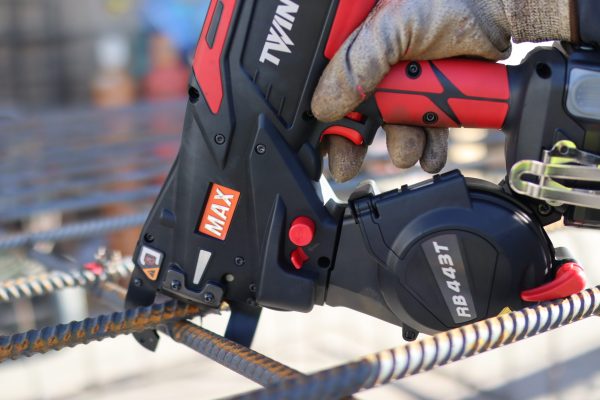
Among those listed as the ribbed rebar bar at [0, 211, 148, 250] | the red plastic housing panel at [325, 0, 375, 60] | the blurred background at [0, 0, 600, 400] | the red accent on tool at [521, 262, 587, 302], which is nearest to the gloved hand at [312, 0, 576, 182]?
the red plastic housing panel at [325, 0, 375, 60]

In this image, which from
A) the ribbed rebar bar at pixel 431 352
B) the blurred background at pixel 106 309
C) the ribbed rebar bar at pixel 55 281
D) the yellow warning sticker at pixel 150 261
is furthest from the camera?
the blurred background at pixel 106 309

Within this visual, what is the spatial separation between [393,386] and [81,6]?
4324 mm

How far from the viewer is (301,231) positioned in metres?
1.32

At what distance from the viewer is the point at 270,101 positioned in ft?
4.28

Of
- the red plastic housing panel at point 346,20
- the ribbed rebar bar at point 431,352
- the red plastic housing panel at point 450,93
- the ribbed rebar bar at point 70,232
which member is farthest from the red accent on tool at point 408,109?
the ribbed rebar bar at point 70,232

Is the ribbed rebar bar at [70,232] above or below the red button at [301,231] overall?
below

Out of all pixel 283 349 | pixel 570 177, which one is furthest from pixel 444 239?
pixel 283 349

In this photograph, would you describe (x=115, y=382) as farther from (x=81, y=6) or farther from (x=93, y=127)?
Result: (x=81, y=6)

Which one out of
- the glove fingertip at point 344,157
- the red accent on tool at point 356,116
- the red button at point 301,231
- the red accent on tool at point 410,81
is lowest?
the red button at point 301,231

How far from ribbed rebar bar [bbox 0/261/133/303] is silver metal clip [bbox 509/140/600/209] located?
0.97 meters

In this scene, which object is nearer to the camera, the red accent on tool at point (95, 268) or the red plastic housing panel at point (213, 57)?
the red plastic housing panel at point (213, 57)

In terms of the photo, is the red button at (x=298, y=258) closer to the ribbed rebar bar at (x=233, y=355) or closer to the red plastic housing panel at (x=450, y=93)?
the ribbed rebar bar at (x=233, y=355)

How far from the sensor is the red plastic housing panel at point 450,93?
1.24m

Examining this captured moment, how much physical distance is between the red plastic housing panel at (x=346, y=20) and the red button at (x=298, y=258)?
0.34 meters
